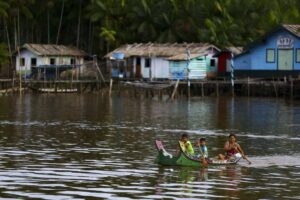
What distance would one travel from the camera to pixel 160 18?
7462 cm

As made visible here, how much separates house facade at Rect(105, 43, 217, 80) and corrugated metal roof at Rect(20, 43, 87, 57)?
5710 millimetres

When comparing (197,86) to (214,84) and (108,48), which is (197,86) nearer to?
(214,84)

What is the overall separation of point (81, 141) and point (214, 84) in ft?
116

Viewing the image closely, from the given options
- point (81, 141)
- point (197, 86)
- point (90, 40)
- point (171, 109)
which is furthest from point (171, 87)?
point (81, 141)

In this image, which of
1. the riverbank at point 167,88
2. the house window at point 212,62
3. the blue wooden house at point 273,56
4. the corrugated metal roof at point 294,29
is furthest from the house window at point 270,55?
the house window at point 212,62

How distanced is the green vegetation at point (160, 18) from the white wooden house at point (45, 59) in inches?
81.5

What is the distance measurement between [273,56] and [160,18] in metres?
14.3

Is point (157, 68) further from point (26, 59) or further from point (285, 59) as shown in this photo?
point (26, 59)

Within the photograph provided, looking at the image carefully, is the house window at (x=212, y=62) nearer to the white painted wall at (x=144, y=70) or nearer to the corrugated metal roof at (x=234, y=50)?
the corrugated metal roof at (x=234, y=50)

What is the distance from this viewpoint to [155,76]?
71.3 metres

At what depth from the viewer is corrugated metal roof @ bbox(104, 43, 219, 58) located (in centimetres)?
6800

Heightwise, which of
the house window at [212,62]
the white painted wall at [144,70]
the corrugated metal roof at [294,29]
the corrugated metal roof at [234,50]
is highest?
the corrugated metal roof at [294,29]

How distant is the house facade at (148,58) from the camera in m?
69.0

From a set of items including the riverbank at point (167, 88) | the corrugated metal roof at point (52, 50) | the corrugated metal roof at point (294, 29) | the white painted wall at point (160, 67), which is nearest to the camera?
the riverbank at point (167, 88)
